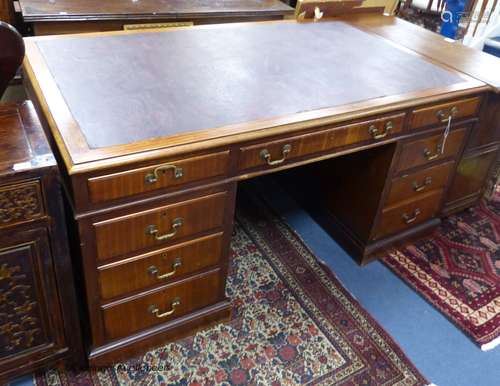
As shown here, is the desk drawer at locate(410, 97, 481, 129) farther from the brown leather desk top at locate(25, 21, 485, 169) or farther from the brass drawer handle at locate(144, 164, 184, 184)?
the brass drawer handle at locate(144, 164, 184, 184)

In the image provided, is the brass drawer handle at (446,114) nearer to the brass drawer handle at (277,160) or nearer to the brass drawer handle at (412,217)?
the brass drawer handle at (412,217)

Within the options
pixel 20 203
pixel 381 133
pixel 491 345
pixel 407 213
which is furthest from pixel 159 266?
pixel 491 345

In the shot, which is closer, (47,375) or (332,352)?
(47,375)

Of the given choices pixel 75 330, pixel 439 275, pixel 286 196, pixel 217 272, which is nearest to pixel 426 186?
pixel 439 275

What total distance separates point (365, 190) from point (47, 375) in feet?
4.35

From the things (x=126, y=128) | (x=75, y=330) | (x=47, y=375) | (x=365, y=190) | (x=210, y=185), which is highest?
→ (x=126, y=128)

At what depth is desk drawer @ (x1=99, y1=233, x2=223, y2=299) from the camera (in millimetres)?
1333

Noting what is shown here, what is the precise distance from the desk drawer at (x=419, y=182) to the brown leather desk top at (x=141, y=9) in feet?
3.70

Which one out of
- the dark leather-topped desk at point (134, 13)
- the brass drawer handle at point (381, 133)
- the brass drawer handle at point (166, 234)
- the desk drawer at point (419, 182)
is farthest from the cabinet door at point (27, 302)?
the desk drawer at point (419, 182)

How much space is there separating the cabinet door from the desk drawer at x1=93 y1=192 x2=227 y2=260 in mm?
149

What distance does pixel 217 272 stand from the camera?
1.56 meters

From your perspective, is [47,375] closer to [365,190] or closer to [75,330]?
[75,330]

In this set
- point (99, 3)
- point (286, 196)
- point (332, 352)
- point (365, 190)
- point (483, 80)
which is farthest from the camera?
point (286, 196)

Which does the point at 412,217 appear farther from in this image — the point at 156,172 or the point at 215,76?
the point at 156,172
